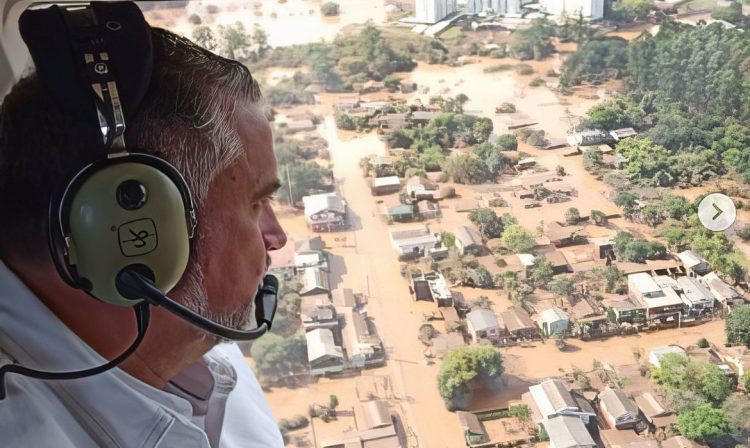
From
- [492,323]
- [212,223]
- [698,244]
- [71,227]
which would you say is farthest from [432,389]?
A: [71,227]

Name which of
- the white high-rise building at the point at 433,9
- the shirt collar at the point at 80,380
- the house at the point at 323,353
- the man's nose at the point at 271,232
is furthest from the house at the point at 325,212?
the shirt collar at the point at 80,380

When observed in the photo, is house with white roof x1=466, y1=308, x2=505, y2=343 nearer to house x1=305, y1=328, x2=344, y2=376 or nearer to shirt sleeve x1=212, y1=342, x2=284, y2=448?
house x1=305, y1=328, x2=344, y2=376

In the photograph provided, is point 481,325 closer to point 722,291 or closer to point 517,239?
point 517,239

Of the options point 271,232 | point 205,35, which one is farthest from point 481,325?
point 271,232

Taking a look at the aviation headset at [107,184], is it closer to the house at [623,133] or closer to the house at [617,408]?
the house at [623,133]

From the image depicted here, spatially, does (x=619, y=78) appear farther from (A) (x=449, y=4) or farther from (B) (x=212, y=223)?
(B) (x=212, y=223)

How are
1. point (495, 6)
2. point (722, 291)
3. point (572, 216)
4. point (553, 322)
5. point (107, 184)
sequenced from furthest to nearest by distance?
point (553, 322)
point (572, 216)
point (495, 6)
point (722, 291)
point (107, 184)
